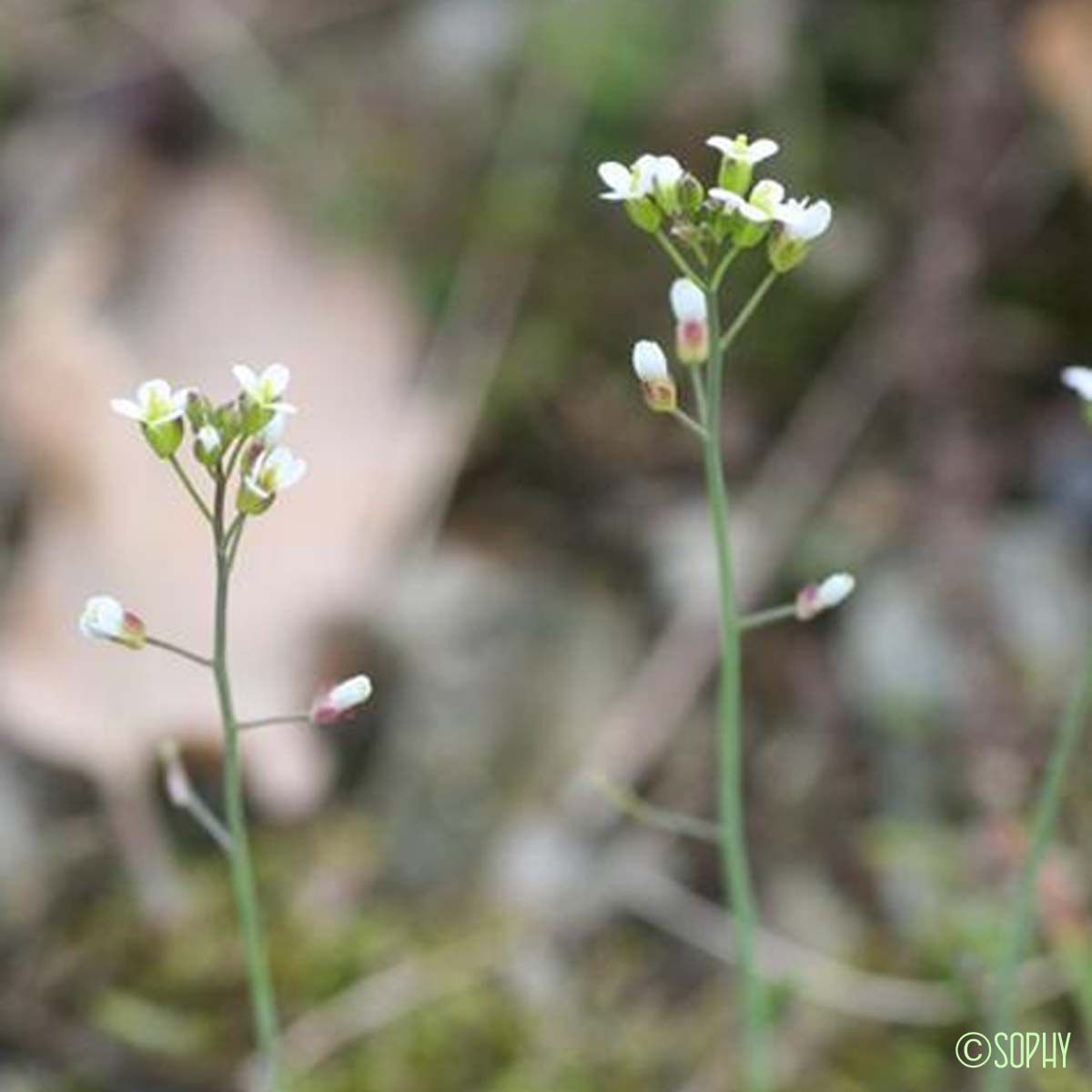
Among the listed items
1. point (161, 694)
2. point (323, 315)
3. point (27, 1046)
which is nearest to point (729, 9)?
point (323, 315)

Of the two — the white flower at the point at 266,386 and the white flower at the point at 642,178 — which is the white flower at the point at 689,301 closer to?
the white flower at the point at 642,178

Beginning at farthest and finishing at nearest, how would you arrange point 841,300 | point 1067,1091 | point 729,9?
1. point 729,9
2. point 841,300
3. point 1067,1091

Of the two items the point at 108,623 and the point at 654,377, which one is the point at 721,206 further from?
the point at 108,623

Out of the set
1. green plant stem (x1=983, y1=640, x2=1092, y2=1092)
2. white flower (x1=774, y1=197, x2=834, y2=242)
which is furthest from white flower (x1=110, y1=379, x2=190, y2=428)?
green plant stem (x1=983, y1=640, x2=1092, y2=1092)

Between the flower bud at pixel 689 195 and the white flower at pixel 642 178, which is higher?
the white flower at pixel 642 178

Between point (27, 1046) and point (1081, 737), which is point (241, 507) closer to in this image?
point (27, 1046)

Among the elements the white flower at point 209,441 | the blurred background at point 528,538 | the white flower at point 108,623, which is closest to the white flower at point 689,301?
the white flower at point 209,441

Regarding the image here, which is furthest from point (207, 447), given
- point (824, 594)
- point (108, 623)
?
point (824, 594)
